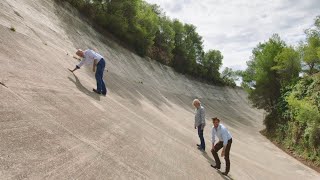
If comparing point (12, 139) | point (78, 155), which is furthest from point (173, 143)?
point (12, 139)

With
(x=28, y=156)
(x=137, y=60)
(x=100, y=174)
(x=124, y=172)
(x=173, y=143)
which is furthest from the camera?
(x=137, y=60)

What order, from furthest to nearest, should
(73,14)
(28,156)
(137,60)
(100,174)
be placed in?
(137,60), (73,14), (100,174), (28,156)

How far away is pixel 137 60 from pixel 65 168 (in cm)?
3185

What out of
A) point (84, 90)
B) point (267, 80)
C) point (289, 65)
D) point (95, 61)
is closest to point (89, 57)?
point (95, 61)

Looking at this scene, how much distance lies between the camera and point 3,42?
1035 centimetres

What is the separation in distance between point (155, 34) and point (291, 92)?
80.5 ft

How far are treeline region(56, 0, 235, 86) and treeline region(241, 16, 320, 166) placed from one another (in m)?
12.0

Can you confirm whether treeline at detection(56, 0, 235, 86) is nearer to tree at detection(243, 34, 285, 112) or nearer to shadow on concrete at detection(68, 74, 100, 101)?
tree at detection(243, 34, 285, 112)

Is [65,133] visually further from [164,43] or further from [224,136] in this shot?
[164,43]

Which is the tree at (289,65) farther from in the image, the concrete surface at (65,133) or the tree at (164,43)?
the concrete surface at (65,133)

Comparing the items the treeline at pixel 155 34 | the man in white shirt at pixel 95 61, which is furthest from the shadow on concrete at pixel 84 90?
the treeline at pixel 155 34

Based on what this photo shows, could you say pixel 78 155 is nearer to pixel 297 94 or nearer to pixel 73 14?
pixel 73 14

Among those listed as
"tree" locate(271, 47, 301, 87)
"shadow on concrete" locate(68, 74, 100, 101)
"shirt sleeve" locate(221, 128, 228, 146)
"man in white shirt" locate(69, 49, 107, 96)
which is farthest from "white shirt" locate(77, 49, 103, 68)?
"tree" locate(271, 47, 301, 87)

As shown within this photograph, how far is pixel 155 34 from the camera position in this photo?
51.6 metres
